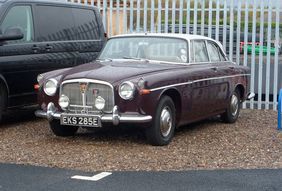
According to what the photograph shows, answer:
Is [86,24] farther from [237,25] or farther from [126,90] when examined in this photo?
[126,90]

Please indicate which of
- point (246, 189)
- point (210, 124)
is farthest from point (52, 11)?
point (246, 189)

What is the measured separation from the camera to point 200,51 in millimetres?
9367

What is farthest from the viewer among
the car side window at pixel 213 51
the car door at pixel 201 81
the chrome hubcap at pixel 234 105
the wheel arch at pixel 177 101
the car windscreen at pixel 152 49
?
the chrome hubcap at pixel 234 105

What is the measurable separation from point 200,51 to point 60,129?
267 cm

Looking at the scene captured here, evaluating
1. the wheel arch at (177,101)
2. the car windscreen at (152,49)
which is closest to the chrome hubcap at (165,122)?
the wheel arch at (177,101)

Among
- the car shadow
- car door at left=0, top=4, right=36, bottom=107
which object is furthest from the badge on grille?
the car shadow

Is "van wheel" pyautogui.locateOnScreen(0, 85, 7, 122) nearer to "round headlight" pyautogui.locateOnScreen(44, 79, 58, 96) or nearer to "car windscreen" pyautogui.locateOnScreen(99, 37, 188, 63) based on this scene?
"round headlight" pyautogui.locateOnScreen(44, 79, 58, 96)

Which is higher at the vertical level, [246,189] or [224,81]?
[224,81]

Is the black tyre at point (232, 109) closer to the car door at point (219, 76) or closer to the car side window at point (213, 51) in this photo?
the car door at point (219, 76)

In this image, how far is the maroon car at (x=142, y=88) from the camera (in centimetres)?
749

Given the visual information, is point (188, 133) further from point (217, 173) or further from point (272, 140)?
point (217, 173)

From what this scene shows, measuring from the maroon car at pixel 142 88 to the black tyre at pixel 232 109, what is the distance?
0.37m

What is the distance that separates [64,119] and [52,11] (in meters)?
3.03

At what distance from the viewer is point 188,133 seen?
900cm
